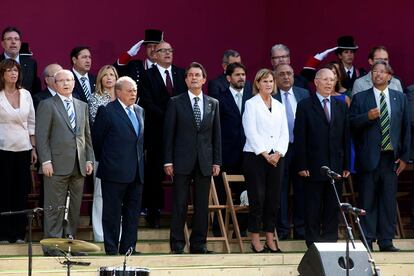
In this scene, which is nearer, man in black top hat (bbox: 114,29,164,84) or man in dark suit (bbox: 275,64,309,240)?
man in dark suit (bbox: 275,64,309,240)

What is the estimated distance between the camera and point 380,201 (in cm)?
1136

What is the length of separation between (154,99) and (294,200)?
1660mm

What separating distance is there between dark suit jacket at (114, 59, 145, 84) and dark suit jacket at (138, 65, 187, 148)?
0.06 m

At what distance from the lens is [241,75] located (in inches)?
456

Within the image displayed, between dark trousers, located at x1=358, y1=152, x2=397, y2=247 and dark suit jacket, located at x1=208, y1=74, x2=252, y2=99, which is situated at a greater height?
dark suit jacket, located at x1=208, y1=74, x2=252, y2=99

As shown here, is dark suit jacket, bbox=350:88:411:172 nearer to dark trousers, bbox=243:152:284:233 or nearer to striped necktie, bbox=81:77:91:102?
dark trousers, bbox=243:152:284:233

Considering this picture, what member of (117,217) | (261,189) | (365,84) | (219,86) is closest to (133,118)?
(117,217)

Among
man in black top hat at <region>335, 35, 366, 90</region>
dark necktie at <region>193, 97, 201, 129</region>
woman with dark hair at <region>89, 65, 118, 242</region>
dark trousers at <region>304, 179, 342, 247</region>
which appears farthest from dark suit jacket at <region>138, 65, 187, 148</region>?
man in black top hat at <region>335, 35, 366, 90</region>

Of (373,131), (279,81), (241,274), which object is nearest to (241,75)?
(279,81)

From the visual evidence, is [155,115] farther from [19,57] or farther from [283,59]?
[283,59]

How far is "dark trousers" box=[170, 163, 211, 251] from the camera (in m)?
10.7

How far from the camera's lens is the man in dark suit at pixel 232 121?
11.6 metres

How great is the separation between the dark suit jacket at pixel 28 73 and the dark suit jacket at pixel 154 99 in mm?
1016

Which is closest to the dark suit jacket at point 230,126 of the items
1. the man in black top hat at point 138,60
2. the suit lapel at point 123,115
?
the man in black top hat at point 138,60
